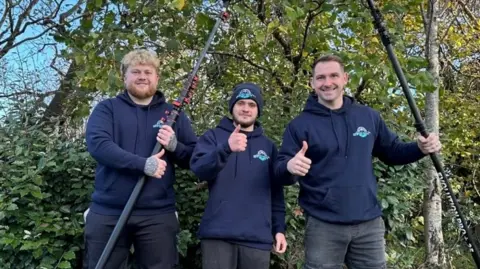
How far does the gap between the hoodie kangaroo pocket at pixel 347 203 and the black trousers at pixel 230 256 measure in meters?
0.51

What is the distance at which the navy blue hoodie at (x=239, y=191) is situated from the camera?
114 inches

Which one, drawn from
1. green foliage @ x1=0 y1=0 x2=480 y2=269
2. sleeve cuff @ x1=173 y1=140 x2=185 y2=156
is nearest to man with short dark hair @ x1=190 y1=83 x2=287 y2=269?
sleeve cuff @ x1=173 y1=140 x2=185 y2=156

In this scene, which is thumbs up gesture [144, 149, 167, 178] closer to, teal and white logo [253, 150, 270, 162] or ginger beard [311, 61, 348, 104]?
teal and white logo [253, 150, 270, 162]

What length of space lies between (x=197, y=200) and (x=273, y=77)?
244 cm

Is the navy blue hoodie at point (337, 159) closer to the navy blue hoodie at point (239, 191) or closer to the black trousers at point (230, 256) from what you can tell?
the navy blue hoodie at point (239, 191)

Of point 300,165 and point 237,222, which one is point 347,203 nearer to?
point 300,165

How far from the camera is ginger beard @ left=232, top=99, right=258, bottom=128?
3.12 meters

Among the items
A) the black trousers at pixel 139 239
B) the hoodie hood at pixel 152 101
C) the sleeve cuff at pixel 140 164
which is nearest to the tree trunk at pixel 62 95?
the hoodie hood at pixel 152 101

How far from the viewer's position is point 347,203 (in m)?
2.95

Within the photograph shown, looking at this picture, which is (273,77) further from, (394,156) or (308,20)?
(394,156)

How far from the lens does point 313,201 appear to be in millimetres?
3035

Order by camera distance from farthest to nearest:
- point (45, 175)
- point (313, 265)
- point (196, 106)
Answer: point (196, 106) → point (45, 175) → point (313, 265)

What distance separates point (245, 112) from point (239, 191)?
0.50 m

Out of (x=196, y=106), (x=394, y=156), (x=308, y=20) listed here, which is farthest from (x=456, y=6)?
(x=394, y=156)
